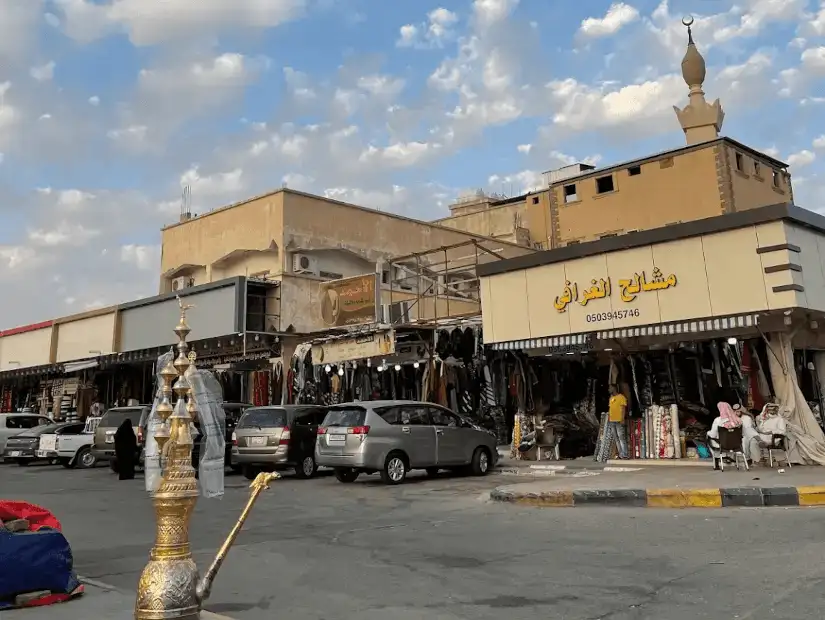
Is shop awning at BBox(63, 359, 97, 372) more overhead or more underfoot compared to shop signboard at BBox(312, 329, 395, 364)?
more overhead

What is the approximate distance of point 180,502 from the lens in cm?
409

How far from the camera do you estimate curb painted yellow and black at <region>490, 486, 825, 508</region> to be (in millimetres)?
10117

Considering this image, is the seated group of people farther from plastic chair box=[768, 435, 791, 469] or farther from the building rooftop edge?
the building rooftop edge

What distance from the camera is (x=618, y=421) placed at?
54.9ft

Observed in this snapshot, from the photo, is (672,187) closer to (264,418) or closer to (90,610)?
(264,418)

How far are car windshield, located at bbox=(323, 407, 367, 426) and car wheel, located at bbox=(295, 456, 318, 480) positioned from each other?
220 centimetres

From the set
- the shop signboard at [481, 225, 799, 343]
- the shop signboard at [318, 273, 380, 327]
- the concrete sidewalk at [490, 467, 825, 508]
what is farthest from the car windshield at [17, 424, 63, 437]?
the concrete sidewalk at [490, 467, 825, 508]

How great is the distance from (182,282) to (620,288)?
22.1 m

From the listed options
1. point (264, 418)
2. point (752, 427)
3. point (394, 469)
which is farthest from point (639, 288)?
point (264, 418)

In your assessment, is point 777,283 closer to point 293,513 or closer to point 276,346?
point 293,513

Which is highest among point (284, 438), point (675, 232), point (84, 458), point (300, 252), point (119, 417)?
point (300, 252)

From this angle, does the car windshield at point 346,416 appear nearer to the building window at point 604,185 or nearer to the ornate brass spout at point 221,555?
the ornate brass spout at point 221,555

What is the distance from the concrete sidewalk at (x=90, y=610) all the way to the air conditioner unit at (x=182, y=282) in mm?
27058

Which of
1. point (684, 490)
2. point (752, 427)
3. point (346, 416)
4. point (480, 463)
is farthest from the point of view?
point (480, 463)
